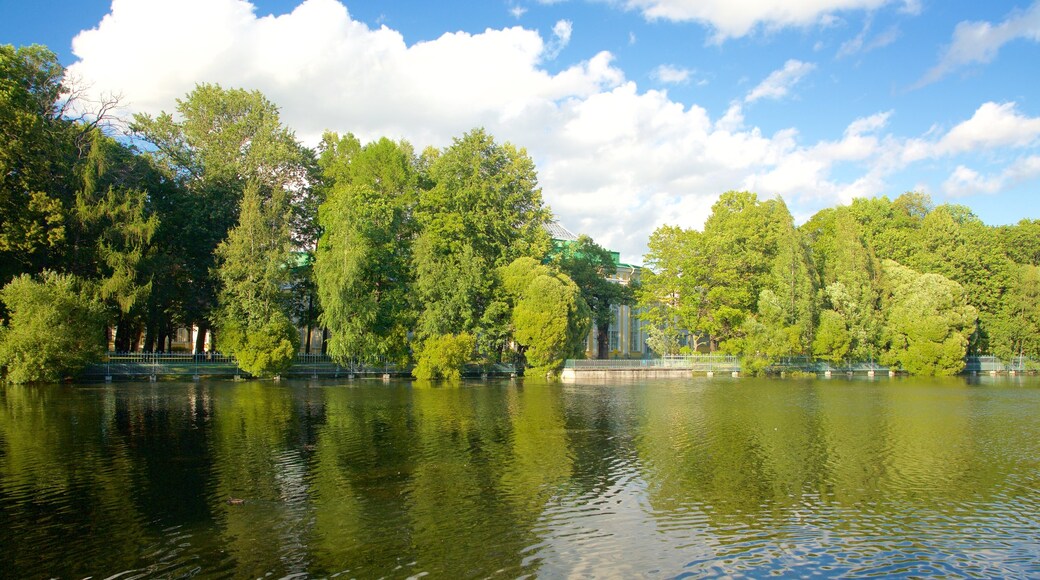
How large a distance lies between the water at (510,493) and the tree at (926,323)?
115ft

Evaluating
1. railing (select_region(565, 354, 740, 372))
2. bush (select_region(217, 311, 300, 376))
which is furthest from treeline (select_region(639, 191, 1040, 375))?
bush (select_region(217, 311, 300, 376))

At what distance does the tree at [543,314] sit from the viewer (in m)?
53.8

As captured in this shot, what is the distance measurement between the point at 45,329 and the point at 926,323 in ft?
216

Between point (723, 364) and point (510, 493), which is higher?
point (723, 364)

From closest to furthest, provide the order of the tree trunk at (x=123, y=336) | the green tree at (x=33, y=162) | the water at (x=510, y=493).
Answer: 1. the water at (x=510, y=493)
2. the green tree at (x=33, y=162)
3. the tree trunk at (x=123, y=336)

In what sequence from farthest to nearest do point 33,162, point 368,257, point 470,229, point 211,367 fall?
point 470,229 → point 368,257 → point 211,367 → point 33,162

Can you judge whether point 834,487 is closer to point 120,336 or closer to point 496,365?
point 496,365

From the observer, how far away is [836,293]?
64.1m

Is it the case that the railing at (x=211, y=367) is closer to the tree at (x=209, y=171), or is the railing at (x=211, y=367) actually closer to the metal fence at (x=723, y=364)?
the tree at (x=209, y=171)

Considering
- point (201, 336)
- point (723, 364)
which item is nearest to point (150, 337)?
point (201, 336)

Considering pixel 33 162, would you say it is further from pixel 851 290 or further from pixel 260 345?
pixel 851 290

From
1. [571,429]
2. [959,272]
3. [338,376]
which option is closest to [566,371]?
[338,376]

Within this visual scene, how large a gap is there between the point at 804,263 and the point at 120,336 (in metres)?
56.5

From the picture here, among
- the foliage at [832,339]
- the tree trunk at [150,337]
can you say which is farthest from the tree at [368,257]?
the foliage at [832,339]
